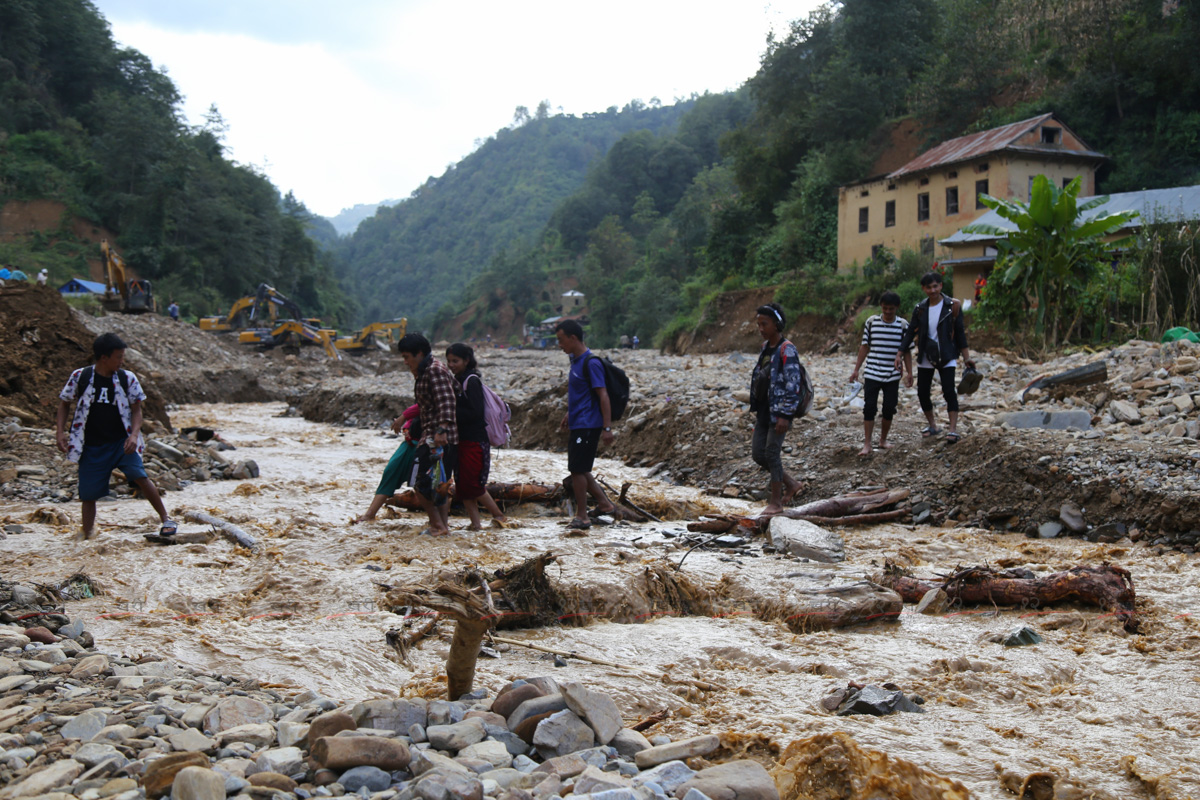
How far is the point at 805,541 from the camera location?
590 centimetres

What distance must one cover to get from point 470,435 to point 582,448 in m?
0.92

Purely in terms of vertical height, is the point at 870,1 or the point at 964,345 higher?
the point at 870,1

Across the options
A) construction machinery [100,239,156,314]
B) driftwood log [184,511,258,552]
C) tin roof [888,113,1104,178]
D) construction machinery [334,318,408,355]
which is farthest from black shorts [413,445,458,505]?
tin roof [888,113,1104,178]

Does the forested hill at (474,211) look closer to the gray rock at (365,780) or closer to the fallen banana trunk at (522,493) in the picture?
the fallen banana trunk at (522,493)

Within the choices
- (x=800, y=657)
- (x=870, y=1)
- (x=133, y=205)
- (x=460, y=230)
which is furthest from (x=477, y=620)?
(x=460, y=230)

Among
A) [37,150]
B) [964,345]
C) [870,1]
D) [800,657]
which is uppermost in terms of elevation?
[870,1]

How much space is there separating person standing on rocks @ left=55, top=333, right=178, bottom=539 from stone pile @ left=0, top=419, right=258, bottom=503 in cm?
249

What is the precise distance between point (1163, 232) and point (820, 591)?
12.7 metres

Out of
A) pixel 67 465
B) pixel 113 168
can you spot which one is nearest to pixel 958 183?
pixel 67 465

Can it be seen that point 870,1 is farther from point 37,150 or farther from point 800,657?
point 37,150

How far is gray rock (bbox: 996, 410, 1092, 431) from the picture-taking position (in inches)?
313

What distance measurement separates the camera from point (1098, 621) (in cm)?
422

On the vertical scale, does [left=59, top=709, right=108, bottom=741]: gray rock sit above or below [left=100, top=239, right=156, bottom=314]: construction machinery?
below

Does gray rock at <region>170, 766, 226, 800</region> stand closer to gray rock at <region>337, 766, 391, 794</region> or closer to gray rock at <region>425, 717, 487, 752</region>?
gray rock at <region>337, 766, 391, 794</region>
